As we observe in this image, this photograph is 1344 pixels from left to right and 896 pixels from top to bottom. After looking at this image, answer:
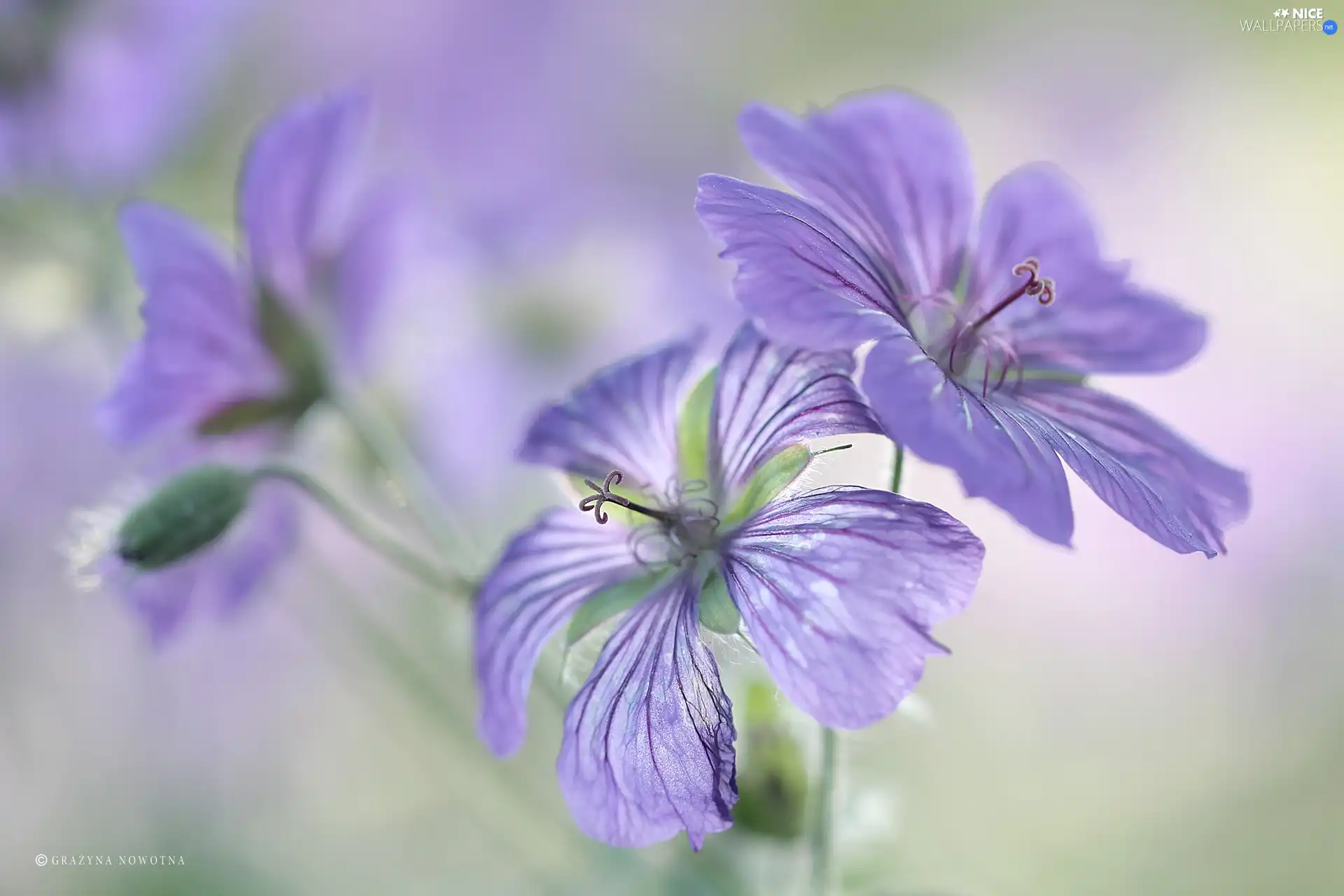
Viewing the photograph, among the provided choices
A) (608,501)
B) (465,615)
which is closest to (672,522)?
(608,501)

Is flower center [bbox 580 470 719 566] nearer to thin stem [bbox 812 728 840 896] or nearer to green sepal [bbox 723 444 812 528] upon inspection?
green sepal [bbox 723 444 812 528]

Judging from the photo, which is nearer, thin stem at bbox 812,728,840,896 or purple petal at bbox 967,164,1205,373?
thin stem at bbox 812,728,840,896

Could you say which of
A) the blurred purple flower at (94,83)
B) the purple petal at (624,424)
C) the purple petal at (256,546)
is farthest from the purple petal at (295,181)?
the blurred purple flower at (94,83)

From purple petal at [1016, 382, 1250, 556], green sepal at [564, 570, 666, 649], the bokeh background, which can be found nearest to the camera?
purple petal at [1016, 382, 1250, 556]

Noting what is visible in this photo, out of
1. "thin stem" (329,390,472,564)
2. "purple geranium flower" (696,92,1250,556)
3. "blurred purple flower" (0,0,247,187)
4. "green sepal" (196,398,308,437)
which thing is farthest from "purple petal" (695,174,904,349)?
"blurred purple flower" (0,0,247,187)

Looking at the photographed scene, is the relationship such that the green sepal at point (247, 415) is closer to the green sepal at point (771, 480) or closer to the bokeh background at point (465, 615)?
the bokeh background at point (465, 615)

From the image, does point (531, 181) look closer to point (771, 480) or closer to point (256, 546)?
point (256, 546)
